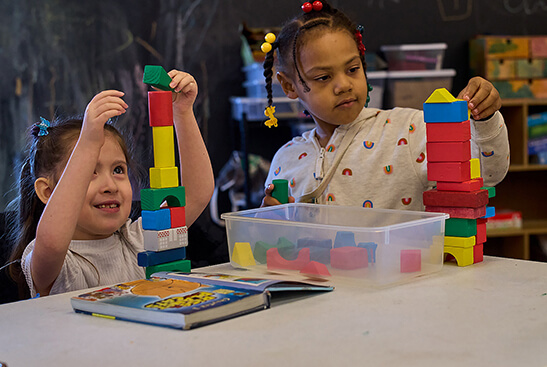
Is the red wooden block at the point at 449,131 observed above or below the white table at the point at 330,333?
above

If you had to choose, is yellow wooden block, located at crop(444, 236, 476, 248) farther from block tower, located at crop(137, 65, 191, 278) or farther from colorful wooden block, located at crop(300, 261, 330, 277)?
block tower, located at crop(137, 65, 191, 278)

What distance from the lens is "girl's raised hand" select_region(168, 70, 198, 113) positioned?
1096 mm

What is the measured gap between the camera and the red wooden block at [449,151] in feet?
3.48

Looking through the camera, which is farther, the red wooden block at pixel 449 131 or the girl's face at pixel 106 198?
the girl's face at pixel 106 198

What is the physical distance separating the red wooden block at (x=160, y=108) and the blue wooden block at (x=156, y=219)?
0.43 ft

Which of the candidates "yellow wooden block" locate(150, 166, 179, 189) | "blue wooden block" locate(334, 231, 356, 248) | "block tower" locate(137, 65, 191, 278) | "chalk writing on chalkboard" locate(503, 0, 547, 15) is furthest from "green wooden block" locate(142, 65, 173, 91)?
"chalk writing on chalkboard" locate(503, 0, 547, 15)

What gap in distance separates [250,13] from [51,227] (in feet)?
7.29

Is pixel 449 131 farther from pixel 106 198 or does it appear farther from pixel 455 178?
pixel 106 198

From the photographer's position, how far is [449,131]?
106 centimetres

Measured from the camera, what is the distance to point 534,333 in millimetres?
688

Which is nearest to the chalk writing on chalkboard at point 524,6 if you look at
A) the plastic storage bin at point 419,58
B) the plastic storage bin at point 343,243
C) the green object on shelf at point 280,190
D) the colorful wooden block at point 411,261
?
the plastic storage bin at point 419,58

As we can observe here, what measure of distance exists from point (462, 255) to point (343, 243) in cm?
24

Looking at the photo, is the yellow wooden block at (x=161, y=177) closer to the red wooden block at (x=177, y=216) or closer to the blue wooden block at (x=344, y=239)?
the red wooden block at (x=177, y=216)

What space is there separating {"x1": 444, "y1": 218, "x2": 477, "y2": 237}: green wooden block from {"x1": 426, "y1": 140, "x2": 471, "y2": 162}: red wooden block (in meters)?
0.10
